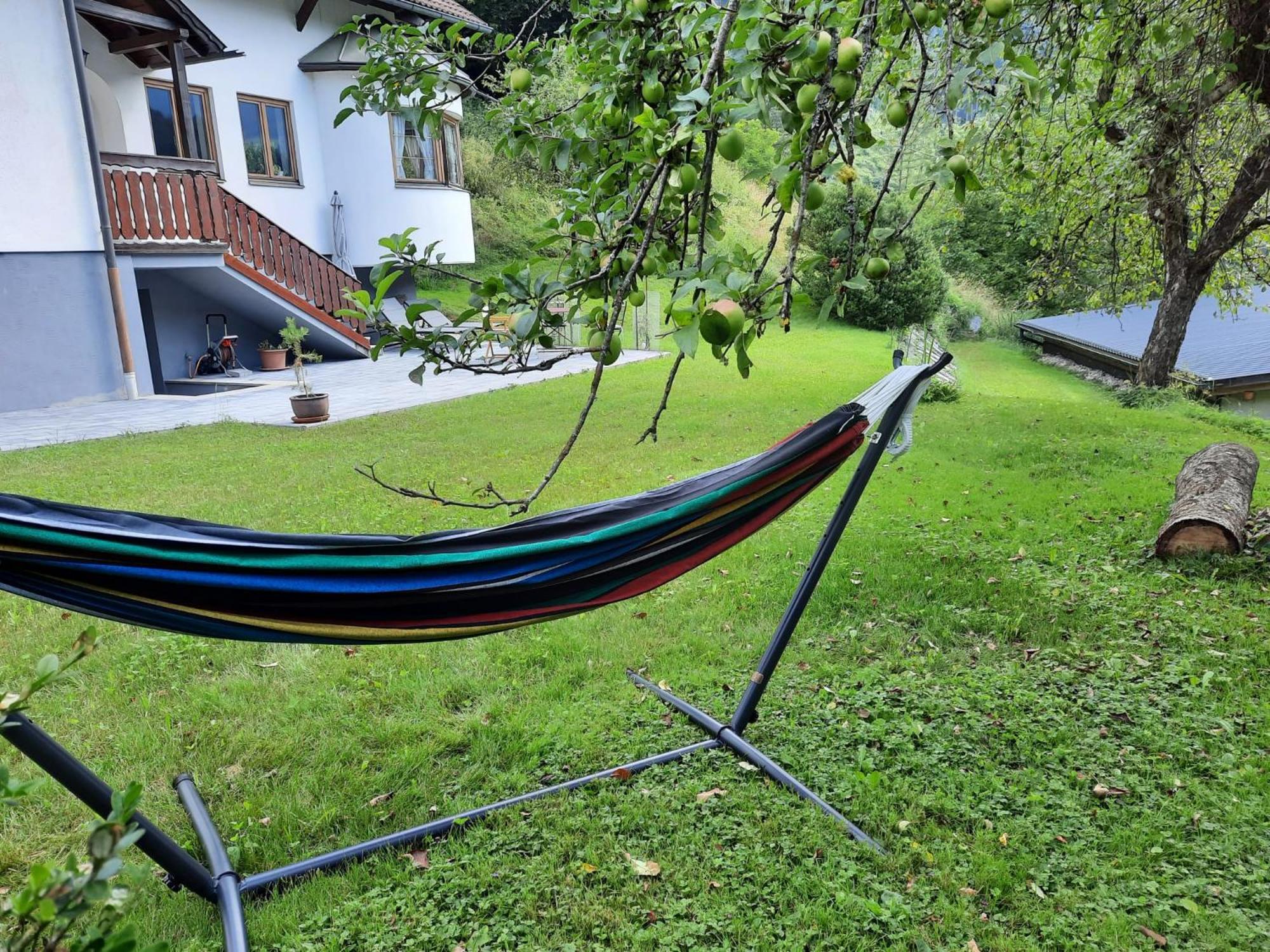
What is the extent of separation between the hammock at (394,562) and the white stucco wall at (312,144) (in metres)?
9.51

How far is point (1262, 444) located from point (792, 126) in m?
8.87

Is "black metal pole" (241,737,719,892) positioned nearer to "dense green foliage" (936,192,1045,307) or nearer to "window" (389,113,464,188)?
"window" (389,113,464,188)

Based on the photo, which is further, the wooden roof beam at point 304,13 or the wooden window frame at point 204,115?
the wooden roof beam at point 304,13

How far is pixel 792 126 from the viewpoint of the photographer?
1242 mm

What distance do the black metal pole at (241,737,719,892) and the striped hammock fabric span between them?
2.10 feet

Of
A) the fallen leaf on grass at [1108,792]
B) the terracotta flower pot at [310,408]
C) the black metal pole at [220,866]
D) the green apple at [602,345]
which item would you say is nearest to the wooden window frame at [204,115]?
the terracotta flower pot at [310,408]

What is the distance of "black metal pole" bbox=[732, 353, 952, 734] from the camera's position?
2.20m

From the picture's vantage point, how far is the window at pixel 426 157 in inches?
489

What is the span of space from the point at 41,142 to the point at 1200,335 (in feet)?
60.9

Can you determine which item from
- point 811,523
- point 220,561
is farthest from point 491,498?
point 220,561

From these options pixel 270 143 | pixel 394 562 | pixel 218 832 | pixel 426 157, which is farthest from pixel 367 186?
pixel 394 562

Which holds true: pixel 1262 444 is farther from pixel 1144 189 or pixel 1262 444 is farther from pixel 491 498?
pixel 491 498

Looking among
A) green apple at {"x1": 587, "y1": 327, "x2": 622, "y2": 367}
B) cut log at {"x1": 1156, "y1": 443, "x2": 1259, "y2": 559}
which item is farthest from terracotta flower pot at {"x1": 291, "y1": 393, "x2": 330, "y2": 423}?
green apple at {"x1": 587, "y1": 327, "x2": 622, "y2": 367}

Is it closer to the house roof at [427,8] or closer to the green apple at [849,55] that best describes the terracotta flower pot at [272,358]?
the house roof at [427,8]
